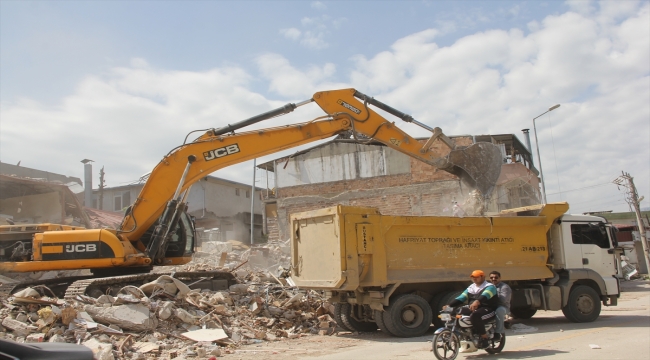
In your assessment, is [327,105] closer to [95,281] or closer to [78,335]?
[95,281]

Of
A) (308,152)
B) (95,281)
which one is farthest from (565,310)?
(308,152)

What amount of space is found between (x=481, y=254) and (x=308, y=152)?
1926 cm

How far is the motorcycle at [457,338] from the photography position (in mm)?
7844

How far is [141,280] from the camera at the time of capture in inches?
484

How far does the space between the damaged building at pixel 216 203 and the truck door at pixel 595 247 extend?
28759 mm

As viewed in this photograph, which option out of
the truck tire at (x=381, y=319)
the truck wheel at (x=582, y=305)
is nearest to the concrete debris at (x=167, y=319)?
the truck tire at (x=381, y=319)

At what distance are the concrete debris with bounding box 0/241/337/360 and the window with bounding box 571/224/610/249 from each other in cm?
588

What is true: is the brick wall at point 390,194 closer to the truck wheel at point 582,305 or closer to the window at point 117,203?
the truck wheel at point 582,305

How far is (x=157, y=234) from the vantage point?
12492 mm

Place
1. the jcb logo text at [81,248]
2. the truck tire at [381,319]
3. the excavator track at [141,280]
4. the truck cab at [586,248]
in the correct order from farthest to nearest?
1. the truck cab at [586,248]
2. the jcb logo text at [81,248]
3. the excavator track at [141,280]
4. the truck tire at [381,319]

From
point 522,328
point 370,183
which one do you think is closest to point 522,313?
point 522,328

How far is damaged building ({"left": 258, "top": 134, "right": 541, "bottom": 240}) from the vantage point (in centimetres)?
2683

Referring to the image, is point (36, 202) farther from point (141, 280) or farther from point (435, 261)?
point (435, 261)

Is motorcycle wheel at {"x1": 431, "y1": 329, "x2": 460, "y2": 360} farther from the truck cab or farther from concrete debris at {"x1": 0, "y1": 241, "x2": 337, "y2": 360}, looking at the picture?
the truck cab
